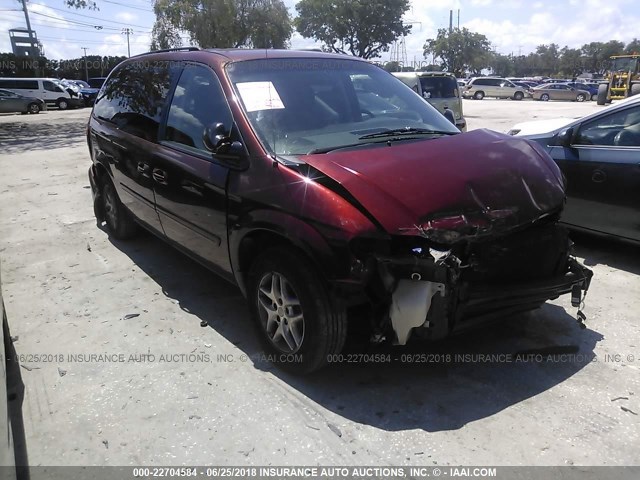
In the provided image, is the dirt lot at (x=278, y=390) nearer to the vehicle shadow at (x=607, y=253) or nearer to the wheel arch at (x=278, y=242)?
the vehicle shadow at (x=607, y=253)

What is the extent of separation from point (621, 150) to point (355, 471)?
384cm

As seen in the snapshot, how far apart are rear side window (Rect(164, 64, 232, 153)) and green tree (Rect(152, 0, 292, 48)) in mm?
34552

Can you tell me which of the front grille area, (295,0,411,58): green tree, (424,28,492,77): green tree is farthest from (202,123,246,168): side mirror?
(424,28,492,77): green tree

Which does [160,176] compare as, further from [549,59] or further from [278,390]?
[549,59]

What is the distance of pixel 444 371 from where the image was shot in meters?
3.18

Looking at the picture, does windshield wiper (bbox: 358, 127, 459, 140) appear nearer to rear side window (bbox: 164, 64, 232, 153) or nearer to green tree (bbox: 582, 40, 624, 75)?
rear side window (bbox: 164, 64, 232, 153)

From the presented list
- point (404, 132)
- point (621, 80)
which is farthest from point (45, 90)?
point (621, 80)

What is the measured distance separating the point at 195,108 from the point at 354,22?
53707mm

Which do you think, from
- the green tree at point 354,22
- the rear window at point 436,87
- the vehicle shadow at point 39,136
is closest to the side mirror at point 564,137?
the rear window at point 436,87

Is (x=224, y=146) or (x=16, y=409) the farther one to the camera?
(x=224, y=146)

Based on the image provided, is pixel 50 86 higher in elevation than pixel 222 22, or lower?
lower

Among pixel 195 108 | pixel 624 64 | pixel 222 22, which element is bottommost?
pixel 195 108

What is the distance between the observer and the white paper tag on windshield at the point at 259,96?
3320 millimetres

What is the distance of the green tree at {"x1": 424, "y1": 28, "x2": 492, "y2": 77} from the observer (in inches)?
3150
